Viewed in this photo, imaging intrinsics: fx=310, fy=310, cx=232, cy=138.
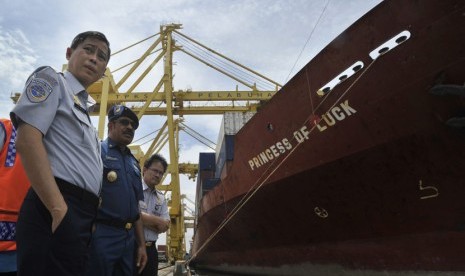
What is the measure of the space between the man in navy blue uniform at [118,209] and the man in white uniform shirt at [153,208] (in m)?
0.80

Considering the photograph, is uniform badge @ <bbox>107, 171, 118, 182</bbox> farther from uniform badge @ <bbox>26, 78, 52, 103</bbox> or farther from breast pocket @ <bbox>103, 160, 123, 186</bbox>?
uniform badge @ <bbox>26, 78, 52, 103</bbox>

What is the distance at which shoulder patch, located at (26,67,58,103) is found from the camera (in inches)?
51.7

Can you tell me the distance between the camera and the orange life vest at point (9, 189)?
161cm

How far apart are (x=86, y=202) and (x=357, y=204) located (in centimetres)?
439

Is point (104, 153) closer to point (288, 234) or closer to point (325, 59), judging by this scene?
point (325, 59)

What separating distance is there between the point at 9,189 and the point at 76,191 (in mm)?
582

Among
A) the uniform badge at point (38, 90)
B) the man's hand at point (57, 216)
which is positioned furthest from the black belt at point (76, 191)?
the uniform badge at point (38, 90)

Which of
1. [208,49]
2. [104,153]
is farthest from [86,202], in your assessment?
[208,49]

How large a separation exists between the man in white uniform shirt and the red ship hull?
2.39 m

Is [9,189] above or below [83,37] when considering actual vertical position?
below

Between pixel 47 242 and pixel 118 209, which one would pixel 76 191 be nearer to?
pixel 47 242

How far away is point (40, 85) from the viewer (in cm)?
135

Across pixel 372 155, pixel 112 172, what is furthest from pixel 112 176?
pixel 372 155

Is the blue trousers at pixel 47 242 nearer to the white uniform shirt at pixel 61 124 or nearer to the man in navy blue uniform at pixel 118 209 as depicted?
the white uniform shirt at pixel 61 124
